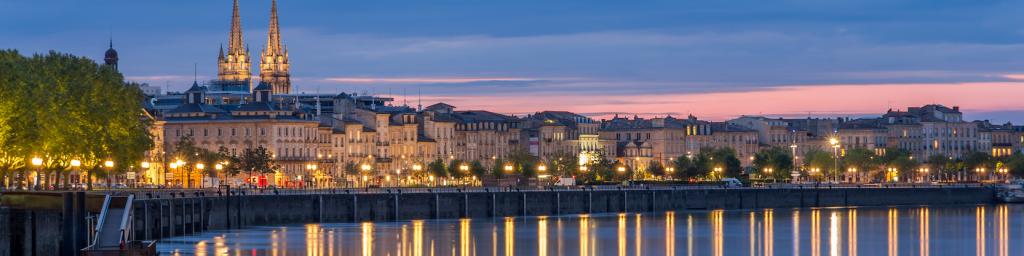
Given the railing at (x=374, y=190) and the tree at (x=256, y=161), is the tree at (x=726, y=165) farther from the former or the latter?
the tree at (x=256, y=161)

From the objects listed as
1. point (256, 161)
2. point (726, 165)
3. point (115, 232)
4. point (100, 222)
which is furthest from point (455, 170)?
point (100, 222)

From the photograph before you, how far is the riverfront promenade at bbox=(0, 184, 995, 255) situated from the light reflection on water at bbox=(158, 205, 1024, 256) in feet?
5.87

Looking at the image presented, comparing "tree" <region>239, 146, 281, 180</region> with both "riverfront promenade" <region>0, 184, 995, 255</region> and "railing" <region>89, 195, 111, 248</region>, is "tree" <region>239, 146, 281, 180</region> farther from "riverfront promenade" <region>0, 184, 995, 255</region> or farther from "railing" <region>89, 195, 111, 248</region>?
"railing" <region>89, 195, 111, 248</region>

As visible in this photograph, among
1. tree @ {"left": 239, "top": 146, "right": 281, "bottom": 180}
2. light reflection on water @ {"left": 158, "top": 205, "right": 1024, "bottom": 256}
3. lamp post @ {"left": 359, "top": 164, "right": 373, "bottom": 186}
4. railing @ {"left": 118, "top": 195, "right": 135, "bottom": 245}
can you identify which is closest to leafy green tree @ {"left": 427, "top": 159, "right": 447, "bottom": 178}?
lamp post @ {"left": 359, "top": 164, "right": 373, "bottom": 186}

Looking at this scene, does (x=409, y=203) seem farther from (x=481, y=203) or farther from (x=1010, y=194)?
(x=1010, y=194)

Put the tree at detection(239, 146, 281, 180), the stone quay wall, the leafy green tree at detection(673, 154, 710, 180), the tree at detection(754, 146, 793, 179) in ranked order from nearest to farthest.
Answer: the stone quay wall
the tree at detection(239, 146, 281, 180)
the leafy green tree at detection(673, 154, 710, 180)
the tree at detection(754, 146, 793, 179)

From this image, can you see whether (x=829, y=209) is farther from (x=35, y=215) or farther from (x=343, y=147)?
(x=35, y=215)

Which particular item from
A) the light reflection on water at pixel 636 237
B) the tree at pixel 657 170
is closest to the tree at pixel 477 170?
the tree at pixel 657 170

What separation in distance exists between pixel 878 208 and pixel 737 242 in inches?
2166

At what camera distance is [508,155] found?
200 meters

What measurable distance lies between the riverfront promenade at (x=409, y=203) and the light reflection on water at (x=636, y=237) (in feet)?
5.87

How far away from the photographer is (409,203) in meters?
120

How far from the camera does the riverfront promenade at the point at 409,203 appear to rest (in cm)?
7194

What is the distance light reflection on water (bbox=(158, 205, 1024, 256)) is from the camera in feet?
289
